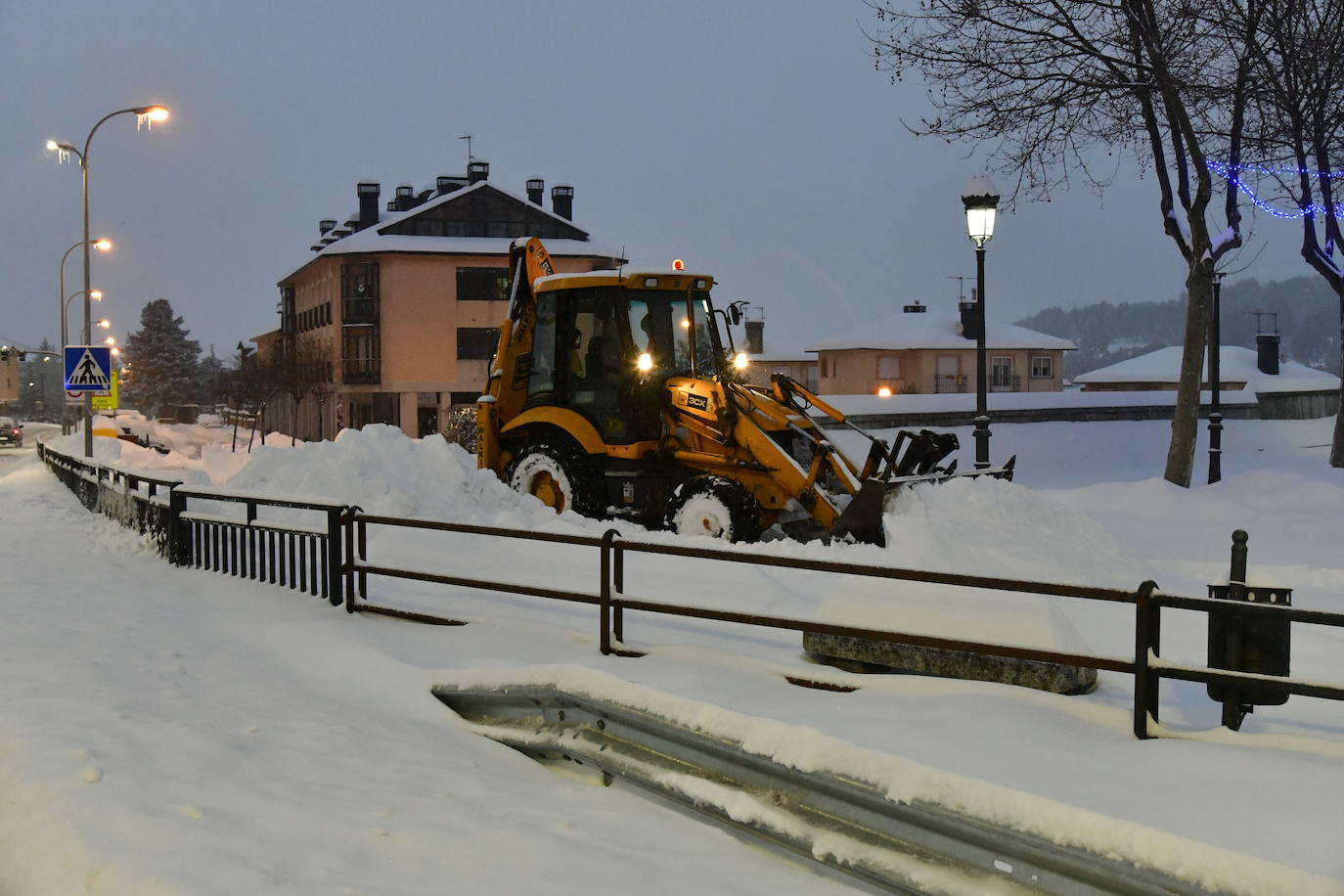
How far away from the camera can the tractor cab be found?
15.4m

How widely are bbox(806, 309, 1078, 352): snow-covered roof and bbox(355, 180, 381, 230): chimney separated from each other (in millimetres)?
24876

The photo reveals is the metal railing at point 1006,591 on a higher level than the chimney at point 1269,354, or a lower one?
lower

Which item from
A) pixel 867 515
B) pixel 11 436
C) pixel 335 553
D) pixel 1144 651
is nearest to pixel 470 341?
pixel 11 436

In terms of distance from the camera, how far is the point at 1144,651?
6.00 metres

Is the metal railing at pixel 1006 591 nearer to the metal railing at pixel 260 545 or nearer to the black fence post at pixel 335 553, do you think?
the black fence post at pixel 335 553

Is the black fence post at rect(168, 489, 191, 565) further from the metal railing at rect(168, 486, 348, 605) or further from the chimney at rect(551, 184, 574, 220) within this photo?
the chimney at rect(551, 184, 574, 220)

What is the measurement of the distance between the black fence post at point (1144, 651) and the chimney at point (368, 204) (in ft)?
214

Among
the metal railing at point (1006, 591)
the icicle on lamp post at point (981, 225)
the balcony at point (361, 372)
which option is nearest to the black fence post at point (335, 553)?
the metal railing at point (1006, 591)

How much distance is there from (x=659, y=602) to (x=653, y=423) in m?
7.38

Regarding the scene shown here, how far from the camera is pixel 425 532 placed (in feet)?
46.5

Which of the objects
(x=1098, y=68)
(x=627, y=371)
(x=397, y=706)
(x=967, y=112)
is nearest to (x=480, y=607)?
(x=397, y=706)

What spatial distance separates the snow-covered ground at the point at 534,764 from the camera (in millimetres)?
5000

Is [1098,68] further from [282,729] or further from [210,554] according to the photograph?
[282,729]

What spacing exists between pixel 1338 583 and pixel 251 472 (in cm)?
1474
